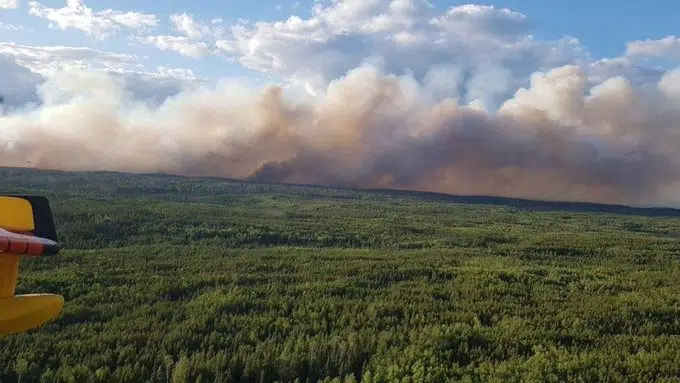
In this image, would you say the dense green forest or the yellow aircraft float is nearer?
the yellow aircraft float

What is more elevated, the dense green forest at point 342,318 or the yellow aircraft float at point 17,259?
the yellow aircraft float at point 17,259

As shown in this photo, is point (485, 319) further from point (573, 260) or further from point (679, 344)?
point (573, 260)

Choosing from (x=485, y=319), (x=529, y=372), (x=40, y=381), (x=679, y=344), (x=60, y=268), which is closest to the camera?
(x=40, y=381)

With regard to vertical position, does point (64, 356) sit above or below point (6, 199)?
below

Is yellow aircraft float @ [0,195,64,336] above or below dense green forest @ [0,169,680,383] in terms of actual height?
above

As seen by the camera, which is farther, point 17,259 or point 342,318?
point 342,318

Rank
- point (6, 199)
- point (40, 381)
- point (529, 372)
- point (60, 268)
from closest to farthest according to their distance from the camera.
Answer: point (6, 199)
point (40, 381)
point (529, 372)
point (60, 268)

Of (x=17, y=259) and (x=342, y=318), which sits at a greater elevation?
(x=17, y=259)

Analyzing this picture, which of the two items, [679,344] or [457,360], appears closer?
[457,360]

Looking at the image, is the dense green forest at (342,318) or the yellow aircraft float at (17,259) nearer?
the yellow aircraft float at (17,259)

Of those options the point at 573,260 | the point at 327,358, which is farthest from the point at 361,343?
the point at 573,260
